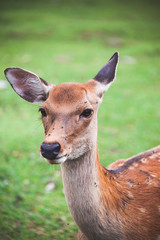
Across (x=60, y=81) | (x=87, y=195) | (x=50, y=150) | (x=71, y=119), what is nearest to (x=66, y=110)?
(x=71, y=119)

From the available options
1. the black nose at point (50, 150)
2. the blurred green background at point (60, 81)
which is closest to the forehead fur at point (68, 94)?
the black nose at point (50, 150)

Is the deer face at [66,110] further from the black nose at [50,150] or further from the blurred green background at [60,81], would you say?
the blurred green background at [60,81]

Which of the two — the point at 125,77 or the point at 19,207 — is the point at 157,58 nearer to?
the point at 125,77

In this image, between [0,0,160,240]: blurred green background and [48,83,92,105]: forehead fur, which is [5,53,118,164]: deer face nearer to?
[48,83,92,105]: forehead fur

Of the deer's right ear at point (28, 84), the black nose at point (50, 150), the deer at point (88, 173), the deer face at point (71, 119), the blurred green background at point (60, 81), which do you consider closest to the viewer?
the black nose at point (50, 150)

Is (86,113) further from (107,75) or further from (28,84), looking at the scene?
(28,84)

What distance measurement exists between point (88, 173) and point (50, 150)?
0.53m

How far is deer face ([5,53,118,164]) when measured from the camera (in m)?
2.21

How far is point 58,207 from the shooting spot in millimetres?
4066

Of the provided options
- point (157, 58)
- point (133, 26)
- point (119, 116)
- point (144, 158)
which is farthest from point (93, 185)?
point (133, 26)

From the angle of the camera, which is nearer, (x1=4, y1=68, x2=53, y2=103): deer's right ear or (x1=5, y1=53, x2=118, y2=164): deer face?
(x1=5, y1=53, x2=118, y2=164): deer face

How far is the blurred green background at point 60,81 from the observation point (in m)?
4.05

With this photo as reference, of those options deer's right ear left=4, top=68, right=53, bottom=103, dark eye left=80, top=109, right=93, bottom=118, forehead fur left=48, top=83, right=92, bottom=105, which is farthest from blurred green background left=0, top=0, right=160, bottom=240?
dark eye left=80, top=109, right=93, bottom=118

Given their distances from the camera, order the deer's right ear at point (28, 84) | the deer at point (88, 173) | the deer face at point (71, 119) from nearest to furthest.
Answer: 1. the deer face at point (71, 119)
2. the deer at point (88, 173)
3. the deer's right ear at point (28, 84)
